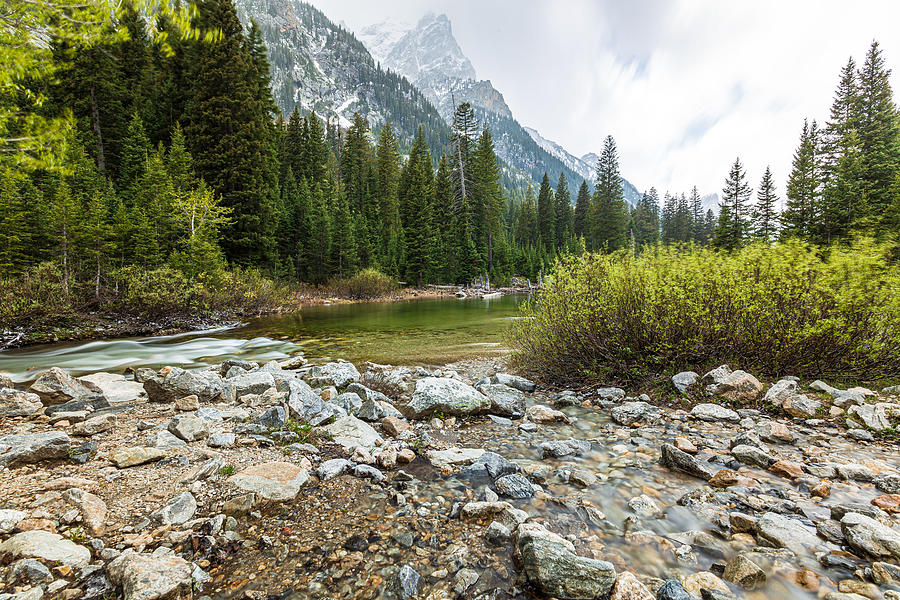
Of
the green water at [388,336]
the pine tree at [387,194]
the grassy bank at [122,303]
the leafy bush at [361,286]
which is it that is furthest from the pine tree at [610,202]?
the grassy bank at [122,303]

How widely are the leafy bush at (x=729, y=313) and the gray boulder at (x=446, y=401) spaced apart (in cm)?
222

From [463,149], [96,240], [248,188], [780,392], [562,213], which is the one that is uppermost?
[463,149]

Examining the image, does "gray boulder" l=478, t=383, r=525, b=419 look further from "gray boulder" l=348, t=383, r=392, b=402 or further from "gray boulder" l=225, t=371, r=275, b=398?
"gray boulder" l=225, t=371, r=275, b=398

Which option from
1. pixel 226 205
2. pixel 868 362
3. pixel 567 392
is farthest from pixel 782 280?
pixel 226 205

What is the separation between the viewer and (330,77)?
15438 centimetres

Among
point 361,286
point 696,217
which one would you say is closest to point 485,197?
point 361,286

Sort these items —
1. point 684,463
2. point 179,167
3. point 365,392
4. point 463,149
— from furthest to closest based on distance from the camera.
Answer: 1. point 463,149
2. point 179,167
3. point 365,392
4. point 684,463

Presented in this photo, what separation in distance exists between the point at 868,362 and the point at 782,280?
1.79 metres

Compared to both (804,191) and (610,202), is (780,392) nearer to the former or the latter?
(804,191)

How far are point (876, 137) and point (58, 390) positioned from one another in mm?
48095

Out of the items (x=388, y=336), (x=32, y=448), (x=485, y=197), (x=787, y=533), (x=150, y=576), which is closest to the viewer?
(x=150, y=576)

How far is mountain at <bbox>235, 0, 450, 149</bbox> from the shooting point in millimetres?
139750

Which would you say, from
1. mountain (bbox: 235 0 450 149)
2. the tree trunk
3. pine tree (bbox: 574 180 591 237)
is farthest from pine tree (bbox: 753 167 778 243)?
mountain (bbox: 235 0 450 149)

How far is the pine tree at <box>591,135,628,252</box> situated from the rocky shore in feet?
188
